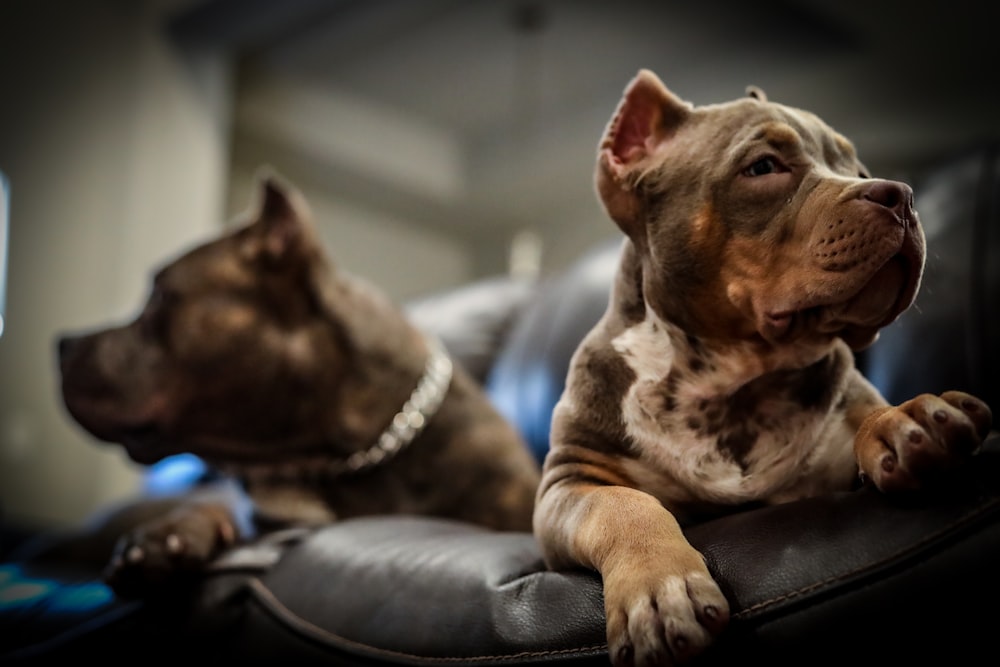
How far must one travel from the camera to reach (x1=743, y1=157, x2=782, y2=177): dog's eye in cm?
73

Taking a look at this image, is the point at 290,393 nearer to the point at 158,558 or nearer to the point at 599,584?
the point at 158,558

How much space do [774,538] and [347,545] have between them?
646 mm

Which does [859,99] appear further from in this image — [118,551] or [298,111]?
[298,111]

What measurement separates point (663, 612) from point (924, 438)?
0.24m

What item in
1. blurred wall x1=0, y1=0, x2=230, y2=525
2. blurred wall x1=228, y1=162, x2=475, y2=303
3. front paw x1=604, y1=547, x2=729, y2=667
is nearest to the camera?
front paw x1=604, y1=547, x2=729, y2=667

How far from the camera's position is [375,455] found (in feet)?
4.98

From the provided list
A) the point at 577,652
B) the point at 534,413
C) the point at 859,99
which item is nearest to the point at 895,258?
the point at 577,652

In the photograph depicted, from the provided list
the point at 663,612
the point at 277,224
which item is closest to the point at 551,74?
the point at 277,224

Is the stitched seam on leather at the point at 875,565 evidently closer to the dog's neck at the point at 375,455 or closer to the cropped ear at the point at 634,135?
the cropped ear at the point at 634,135

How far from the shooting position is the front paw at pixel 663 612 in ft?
1.92

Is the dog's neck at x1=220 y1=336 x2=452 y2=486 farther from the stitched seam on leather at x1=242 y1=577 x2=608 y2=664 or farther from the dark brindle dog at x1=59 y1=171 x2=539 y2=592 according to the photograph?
the stitched seam on leather at x1=242 y1=577 x2=608 y2=664

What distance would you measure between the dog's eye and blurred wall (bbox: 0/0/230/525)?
3.48 m

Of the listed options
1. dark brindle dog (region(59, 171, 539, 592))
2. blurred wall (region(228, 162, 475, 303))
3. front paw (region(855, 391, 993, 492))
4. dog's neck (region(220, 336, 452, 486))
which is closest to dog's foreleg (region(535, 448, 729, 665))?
front paw (region(855, 391, 993, 492))

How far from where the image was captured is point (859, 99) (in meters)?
1.76
